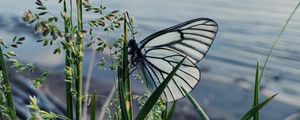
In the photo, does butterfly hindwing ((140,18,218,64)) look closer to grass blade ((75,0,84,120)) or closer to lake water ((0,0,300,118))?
grass blade ((75,0,84,120))

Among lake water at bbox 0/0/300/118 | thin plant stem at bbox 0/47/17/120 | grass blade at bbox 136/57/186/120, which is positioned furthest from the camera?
lake water at bbox 0/0/300/118

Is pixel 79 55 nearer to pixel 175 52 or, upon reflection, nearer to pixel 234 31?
pixel 175 52

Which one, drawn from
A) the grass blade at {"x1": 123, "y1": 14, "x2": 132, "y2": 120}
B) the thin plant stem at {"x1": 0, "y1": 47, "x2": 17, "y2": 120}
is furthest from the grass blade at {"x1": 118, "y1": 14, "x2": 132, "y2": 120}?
the thin plant stem at {"x1": 0, "y1": 47, "x2": 17, "y2": 120}

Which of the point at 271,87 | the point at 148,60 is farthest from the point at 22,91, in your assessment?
the point at 148,60

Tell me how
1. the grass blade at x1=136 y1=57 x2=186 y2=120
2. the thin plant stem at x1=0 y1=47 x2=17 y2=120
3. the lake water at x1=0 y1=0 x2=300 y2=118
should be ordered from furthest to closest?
1. the lake water at x1=0 y1=0 x2=300 y2=118
2. the thin plant stem at x1=0 y1=47 x2=17 y2=120
3. the grass blade at x1=136 y1=57 x2=186 y2=120

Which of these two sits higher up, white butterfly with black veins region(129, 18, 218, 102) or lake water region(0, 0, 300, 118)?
white butterfly with black veins region(129, 18, 218, 102)

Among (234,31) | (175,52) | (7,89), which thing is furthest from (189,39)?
(234,31)
